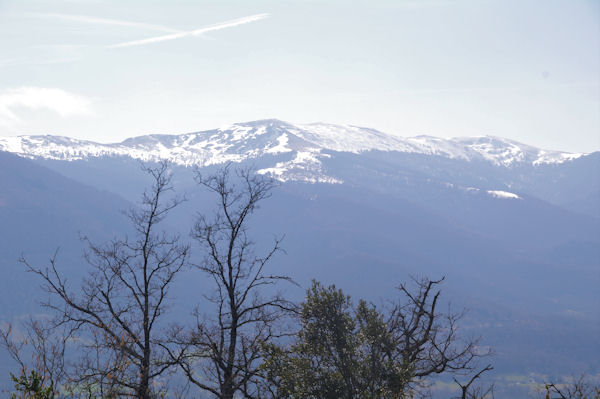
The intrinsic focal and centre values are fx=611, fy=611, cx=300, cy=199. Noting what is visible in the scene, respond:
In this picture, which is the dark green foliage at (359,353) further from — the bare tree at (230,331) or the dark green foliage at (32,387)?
the dark green foliage at (32,387)

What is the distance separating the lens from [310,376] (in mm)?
22266

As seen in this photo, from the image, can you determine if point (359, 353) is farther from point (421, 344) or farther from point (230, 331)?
point (230, 331)

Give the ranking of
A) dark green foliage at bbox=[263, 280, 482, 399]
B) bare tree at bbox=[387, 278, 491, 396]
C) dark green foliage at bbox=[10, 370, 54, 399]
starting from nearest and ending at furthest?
1. dark green foliage at bbox=[10, 370, 54, 399]
2. bare tree at bbox=[387, 278, 491, 396]
3. dark green foliage at bbox=[263, 280, 482, 399]

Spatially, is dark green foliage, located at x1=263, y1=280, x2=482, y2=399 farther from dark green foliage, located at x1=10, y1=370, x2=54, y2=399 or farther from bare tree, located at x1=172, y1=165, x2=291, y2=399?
dark green foliage, located at x1=10, y1=370, x2=54, y2=399

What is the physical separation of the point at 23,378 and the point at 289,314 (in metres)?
11.2

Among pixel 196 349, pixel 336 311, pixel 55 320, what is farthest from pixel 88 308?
pixel 336 311

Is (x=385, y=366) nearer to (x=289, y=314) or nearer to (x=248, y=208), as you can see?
(x=289, y=314)

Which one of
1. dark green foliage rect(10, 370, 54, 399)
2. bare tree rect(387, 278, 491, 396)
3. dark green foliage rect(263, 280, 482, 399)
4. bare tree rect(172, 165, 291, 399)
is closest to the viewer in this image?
dark green foliage rect(10, 370, 54, 399)

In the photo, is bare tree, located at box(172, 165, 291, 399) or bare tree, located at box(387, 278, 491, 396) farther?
bare tree, located at box(387, 278, 491, 396)

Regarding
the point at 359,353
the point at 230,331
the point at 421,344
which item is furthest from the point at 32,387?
the point at 421,344

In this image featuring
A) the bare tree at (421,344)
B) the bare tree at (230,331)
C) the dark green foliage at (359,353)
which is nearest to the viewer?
the bare tree at (230,331)

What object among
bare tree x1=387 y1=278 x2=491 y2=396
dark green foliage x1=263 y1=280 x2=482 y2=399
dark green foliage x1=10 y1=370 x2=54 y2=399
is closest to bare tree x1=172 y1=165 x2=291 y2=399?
dark green foliage x1=263 y1=280 x2=482 y2=399

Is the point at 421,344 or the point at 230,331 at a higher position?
the point at 230,331

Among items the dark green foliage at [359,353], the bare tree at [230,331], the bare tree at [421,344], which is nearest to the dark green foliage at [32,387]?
the bare tree at [230,331]
